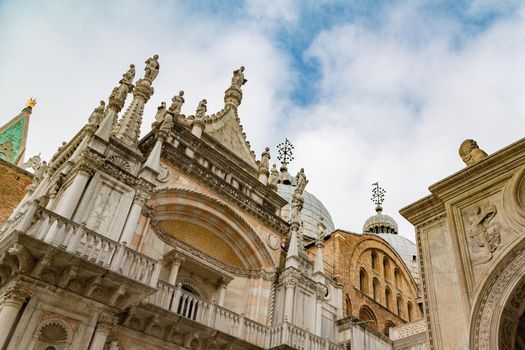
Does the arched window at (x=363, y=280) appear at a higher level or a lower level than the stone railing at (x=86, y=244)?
higher

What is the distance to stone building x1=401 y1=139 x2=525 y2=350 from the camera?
5488mm

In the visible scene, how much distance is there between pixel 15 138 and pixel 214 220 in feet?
74.9

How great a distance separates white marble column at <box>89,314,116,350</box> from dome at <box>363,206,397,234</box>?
46.1m

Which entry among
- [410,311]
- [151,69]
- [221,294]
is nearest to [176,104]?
[151,69]

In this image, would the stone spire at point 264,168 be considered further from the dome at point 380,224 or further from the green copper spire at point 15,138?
the dome at point 380,224

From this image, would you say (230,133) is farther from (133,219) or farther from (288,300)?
(133,219)

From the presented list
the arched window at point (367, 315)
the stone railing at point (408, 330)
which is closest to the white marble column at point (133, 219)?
the stone railing at point (408, 330)

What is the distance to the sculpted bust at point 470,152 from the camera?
6.73 meters

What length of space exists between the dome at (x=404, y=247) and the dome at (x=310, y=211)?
6.88m

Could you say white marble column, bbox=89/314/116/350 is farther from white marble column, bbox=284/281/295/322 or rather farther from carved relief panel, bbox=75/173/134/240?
white marble column, bbox=284/281/295/322

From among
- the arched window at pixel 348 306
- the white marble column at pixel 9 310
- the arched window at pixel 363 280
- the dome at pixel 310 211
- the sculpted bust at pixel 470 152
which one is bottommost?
the white marble column at pixel 9 310

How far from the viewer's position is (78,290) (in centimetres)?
1174

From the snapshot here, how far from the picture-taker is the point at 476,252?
237 inches

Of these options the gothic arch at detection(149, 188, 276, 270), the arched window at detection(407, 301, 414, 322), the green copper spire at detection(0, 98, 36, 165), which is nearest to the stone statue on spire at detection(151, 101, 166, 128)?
the gothic arch at detection(149, 188, 276, 270)
